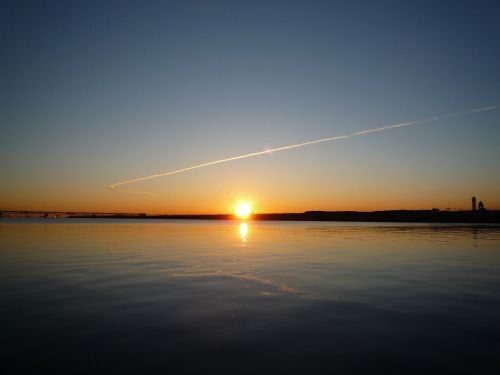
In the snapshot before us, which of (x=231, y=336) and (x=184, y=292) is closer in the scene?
(x=231, y=336)

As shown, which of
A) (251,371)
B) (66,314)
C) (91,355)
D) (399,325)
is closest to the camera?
(251,371)

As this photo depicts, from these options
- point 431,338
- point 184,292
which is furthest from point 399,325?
point 184,292

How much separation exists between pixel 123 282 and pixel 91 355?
929 cm

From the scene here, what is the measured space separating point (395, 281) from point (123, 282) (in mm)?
13343

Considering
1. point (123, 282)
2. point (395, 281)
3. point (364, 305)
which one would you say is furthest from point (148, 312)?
point (395, 281)

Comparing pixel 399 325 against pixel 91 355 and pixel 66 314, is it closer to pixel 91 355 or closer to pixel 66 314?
pixel 91 355

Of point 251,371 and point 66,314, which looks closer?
point 251,371

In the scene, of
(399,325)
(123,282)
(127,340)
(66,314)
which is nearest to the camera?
(127,340)

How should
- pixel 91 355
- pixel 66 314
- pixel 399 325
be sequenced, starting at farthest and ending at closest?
pixel 66 314 < pixel 399 325 < pixel 91 355

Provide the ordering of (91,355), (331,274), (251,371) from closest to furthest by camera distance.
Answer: (251,371)
(91,355)
(331,274)

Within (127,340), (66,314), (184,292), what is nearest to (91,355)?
(127,340)

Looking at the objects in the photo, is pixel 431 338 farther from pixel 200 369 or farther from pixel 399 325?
pixel 200 369

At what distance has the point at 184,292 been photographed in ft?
47.3

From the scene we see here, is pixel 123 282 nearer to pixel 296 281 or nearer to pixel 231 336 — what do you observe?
pixel 296 281
